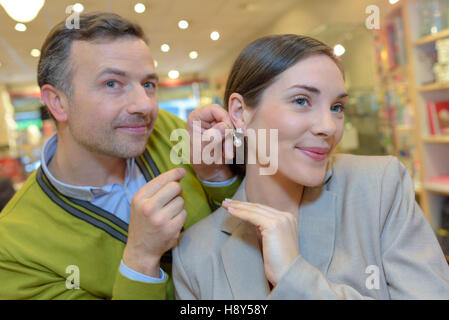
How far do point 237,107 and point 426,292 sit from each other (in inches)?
27.4

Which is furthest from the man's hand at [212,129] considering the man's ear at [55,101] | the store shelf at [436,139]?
the store shelf at [436,139]

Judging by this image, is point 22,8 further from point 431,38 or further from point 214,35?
point 431,38

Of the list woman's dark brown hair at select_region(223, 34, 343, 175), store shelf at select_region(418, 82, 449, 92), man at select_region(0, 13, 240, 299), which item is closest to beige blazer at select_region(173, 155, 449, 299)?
man at select_region(0, 13, 240, 299)

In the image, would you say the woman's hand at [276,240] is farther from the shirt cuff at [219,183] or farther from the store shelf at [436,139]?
the store shelf at [436,139]

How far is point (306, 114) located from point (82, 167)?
0.84 metres

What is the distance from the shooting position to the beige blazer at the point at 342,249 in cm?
85

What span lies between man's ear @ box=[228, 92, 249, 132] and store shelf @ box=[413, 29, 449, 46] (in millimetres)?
1949

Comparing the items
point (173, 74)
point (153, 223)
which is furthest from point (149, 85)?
point (153, 223)

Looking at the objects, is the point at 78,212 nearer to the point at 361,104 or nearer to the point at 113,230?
the point at 113,230

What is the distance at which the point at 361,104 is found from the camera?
3000 millimetres

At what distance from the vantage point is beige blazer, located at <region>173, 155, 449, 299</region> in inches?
33.4

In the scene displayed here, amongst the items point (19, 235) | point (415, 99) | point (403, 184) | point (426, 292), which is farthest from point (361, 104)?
point (19, 235)

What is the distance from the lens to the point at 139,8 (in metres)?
1.15
